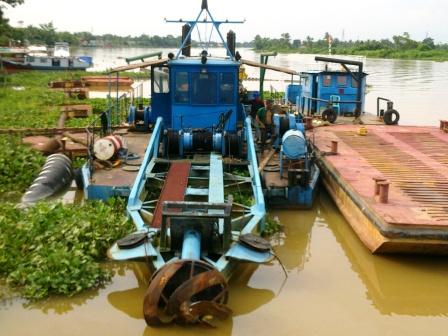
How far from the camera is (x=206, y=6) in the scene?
49.7ft

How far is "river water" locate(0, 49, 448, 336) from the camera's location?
6496 mm

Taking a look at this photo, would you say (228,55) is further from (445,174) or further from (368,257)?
(368,257)

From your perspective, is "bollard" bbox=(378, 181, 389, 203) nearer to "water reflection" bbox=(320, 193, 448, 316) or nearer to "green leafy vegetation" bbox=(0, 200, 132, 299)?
"water reflection" bbox=(320, 193, 448, 316)

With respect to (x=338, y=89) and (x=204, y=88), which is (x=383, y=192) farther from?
(x=338, y=89)

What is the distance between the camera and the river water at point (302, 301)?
6496 millimetres

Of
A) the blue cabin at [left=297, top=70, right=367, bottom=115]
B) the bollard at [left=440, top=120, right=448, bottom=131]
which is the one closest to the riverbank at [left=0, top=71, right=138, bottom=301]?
the bollard at [left=440, top=120, right=448, bottom=131]

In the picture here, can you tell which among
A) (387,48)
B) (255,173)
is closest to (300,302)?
(255,173)

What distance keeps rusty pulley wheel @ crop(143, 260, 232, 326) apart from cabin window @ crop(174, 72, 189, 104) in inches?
269

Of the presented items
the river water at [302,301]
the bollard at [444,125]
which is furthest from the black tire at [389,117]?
the river water at [302,301]

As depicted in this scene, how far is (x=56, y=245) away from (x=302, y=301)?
134 inches

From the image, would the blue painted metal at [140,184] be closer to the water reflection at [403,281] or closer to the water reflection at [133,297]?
the water reflection at [133,297]

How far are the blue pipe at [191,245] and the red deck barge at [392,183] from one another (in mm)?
2749

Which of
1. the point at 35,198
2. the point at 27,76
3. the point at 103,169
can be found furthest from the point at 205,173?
the point at 27,76

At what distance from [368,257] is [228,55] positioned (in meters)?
7.54
